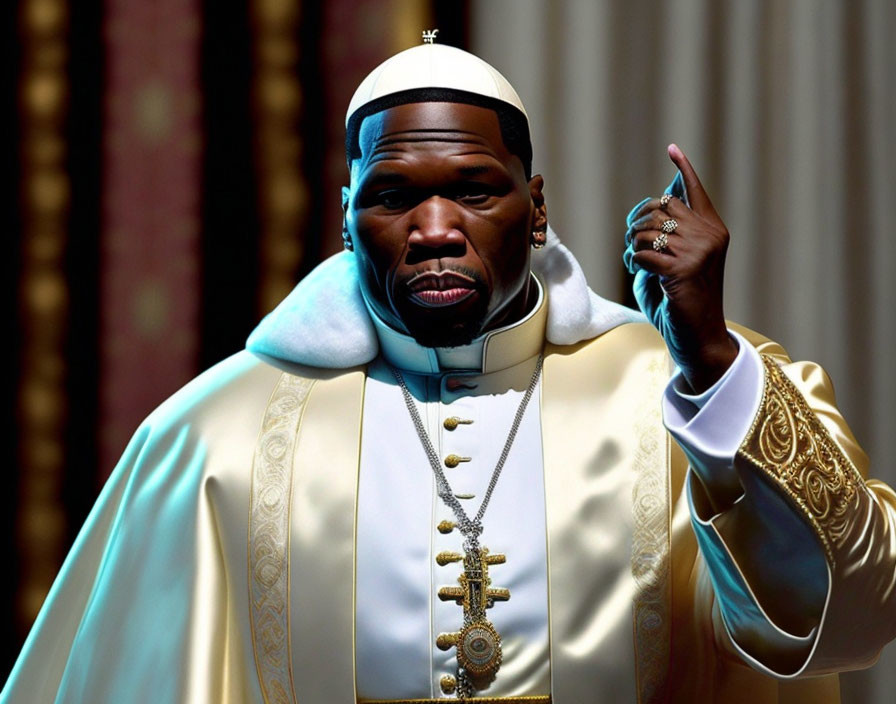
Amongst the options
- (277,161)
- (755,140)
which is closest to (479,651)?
(277,161)

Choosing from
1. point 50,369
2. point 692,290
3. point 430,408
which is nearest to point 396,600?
point 430,408

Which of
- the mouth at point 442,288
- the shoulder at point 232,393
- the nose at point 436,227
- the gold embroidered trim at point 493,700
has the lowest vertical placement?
the gold embroidered trim at point 493,700

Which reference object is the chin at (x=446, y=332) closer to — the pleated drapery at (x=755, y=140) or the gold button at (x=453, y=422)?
the gold button at (x=453, y=422)

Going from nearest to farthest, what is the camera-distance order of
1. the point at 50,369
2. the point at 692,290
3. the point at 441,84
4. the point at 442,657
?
1. the point at 692,290
2. the point at 442,657
3. the point at 441,84
4. the point at 50,369

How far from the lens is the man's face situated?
2148mm

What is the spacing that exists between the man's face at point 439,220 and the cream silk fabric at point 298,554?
0.20m

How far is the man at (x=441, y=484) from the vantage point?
2.07 m

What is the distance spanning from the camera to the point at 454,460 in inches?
87.8

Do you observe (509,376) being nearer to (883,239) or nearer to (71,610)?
(71,610)

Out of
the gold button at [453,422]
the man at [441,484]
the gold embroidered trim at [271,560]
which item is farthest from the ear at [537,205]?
the gold embroidered trim at [271,560]

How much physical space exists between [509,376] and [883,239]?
1.40 m

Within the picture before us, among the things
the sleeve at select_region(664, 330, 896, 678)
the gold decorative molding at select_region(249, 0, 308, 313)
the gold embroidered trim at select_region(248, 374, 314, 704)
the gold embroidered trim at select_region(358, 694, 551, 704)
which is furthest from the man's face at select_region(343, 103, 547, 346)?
the gold decorative molding at select_region(249, 0, 308, 313)

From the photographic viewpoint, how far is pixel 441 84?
2.27 m

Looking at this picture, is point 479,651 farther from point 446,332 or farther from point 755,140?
point 755,140
